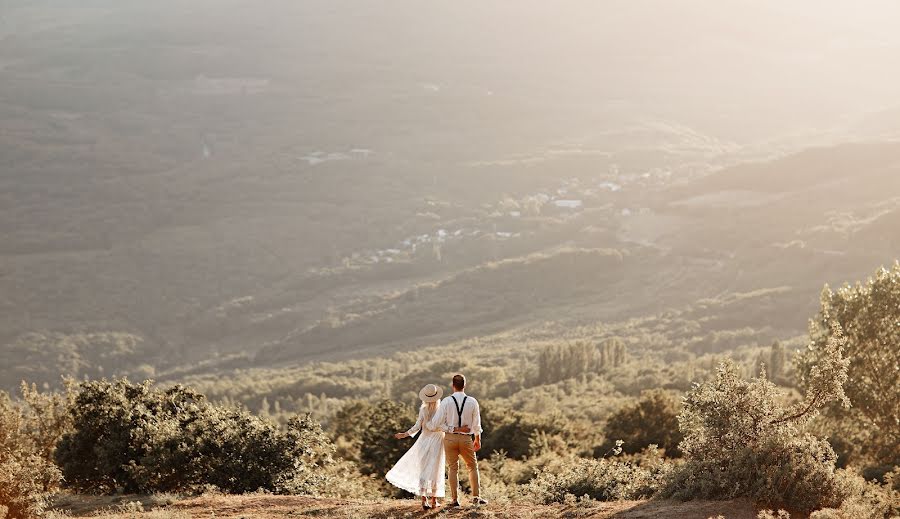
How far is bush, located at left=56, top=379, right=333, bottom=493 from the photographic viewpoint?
70.7ft

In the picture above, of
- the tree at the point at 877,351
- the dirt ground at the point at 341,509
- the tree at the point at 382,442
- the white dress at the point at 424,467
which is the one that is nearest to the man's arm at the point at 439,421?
the white dress at the point at 424,467

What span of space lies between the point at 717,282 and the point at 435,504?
589 ft

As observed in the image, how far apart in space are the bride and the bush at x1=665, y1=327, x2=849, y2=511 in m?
4.16

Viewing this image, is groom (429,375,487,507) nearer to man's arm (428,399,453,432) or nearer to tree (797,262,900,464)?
man's arm (428,399,453,432)

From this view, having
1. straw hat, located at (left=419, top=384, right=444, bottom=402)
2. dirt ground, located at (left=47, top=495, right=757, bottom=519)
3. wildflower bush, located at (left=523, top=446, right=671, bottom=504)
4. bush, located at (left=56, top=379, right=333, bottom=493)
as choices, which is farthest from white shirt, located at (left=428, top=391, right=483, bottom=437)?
bush, located at (left=56, top=379, right=333, bottom=493)

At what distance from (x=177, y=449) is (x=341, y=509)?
6.68 metres

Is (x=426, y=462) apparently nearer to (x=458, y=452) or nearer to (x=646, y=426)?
(x=458, y=452)

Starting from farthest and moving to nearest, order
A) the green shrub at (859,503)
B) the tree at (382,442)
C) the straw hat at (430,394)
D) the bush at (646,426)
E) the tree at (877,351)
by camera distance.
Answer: the bush at (646,426) → the tree at (382,442) → the tree at (877,351) → the straw hat at (430,394) → the green shrub at (859,503)

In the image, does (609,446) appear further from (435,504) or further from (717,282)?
(717,282)

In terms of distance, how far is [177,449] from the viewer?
70.8ft

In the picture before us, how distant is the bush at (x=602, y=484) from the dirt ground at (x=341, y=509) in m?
1.47

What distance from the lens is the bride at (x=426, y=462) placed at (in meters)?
15.6

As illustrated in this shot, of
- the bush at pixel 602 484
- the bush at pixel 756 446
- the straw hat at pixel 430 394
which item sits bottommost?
the bush at pixel 602 484

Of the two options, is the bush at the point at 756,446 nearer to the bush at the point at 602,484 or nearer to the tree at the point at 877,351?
the bush at the point at 602,484
